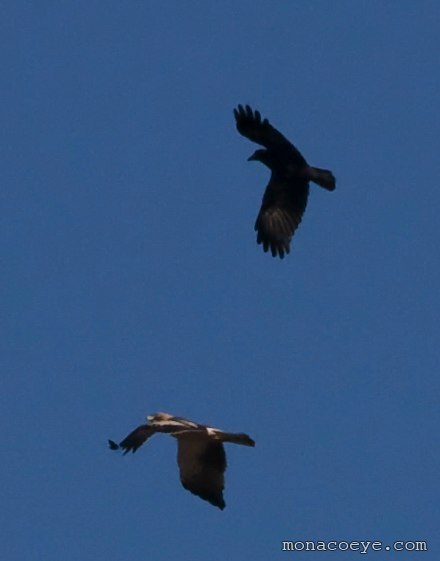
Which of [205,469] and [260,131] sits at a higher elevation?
[260,131]

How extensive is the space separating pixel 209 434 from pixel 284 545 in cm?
132

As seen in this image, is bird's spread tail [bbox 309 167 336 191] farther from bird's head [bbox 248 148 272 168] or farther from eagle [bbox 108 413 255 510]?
eagle [bbox 108 413 255 510]

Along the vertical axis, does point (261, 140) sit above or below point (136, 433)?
above

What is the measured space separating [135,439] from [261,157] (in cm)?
400

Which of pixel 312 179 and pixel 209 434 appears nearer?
pixel 209 434

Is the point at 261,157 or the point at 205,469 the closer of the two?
the point at 205,469

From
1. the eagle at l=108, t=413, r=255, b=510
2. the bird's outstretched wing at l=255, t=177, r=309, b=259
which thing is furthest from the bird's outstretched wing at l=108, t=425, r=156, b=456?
the bird's outstretched wing at l=255, t=177, r=309, b=259

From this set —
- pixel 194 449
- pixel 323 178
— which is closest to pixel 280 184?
pixel 323 178

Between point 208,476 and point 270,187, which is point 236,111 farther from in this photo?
point 208,476

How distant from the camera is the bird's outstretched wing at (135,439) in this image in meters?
16.5

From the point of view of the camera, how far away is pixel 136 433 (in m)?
16.7

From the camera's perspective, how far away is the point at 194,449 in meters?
17.2

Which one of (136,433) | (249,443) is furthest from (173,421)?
(249,443)

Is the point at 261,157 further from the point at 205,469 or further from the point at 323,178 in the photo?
the point at 205,469
